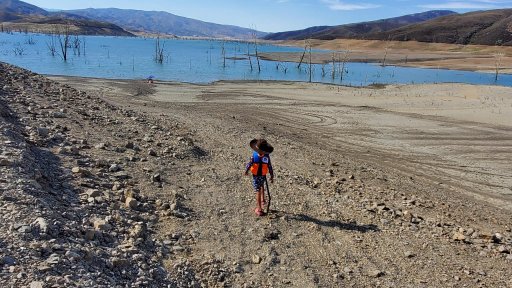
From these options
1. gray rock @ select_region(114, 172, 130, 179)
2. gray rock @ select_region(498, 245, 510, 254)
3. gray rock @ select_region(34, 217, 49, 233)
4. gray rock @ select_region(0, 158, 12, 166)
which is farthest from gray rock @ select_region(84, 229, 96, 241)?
gray rock @ select_region(498, 245, 510, 254)

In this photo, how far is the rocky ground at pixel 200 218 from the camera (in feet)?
19.4

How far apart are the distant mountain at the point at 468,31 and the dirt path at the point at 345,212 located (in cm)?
11943

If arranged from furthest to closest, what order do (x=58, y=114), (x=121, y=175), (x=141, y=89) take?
1. (x=141, y=89)
2. (x=58, y=114)
3. (x=121, y=175)

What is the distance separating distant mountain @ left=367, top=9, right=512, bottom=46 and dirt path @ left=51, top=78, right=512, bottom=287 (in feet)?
392

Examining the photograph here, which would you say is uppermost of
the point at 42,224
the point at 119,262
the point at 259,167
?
the point at 259,167

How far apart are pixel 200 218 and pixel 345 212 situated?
3146 mm

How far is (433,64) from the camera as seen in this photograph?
89.2 metres

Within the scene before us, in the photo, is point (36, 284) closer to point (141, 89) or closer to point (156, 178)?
point (156, 178)

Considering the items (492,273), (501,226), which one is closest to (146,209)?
(492,273)

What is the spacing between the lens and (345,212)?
9.54 metres

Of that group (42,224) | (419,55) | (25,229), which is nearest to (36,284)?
(25,229)

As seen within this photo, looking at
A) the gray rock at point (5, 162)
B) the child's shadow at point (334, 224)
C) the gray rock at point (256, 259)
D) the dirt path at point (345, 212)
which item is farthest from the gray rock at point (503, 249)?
the gray rock at point (5, 162)

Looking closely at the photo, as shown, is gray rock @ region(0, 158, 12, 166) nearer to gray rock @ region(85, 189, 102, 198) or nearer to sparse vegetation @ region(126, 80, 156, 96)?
gray rock @ region(85, 189, 102, 198)

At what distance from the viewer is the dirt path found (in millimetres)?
7152
